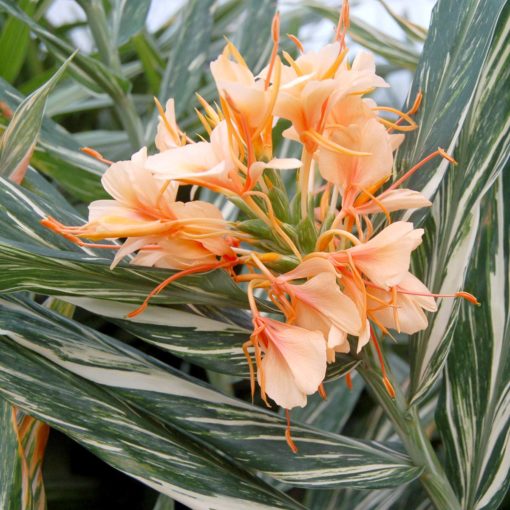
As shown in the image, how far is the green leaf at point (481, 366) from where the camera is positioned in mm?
434

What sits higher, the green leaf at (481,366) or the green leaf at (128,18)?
the green leaf at (128,18)

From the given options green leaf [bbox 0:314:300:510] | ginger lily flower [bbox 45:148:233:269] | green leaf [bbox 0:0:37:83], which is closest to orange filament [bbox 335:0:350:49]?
ginger lily flower [bbox 45:148:233:269]

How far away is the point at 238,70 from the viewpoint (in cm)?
33

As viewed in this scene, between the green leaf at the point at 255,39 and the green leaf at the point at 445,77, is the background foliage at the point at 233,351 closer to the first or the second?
the green leaf at the point at 445,77

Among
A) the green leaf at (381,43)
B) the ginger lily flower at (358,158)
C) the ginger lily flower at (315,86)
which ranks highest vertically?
the green leaf at (381,43)

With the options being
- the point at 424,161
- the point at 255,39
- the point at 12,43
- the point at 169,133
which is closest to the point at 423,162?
the point at 424,161

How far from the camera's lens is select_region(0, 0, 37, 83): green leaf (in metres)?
0.71

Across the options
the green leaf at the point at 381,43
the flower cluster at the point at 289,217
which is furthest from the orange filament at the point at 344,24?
the green leaf at the point at 381,43

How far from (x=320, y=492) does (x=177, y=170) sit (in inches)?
13.9

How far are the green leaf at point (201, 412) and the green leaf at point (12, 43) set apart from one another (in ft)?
1.32

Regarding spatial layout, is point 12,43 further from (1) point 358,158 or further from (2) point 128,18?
(1) point 358,158

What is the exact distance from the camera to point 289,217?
355mm

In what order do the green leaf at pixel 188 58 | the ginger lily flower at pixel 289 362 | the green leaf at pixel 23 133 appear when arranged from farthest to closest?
the green leaf at pixel 188 58, the green leaf at pixel 23 133, the ginger lily flower at pixel 289 362

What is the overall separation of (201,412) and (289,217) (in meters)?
0.11
